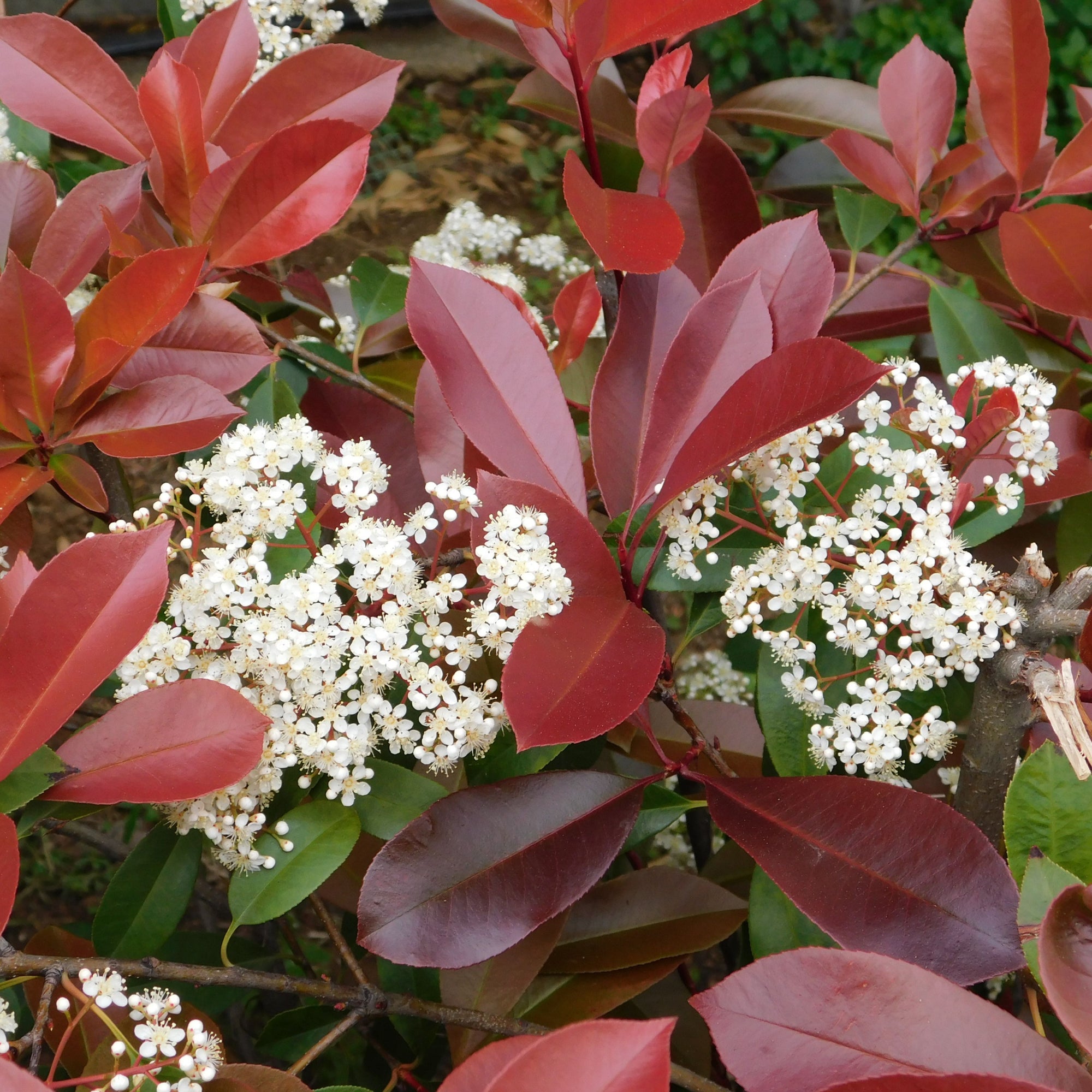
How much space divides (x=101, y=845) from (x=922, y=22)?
3.52 metres

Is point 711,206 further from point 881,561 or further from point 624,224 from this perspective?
point 881,561

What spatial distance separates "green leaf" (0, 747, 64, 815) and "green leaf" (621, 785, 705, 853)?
0.44 m

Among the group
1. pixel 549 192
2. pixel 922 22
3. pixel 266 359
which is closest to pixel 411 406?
pixel 266 359

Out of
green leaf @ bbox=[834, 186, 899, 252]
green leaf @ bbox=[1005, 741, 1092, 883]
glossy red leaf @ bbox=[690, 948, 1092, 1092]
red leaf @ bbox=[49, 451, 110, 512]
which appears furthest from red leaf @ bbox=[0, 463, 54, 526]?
green leaf @ bbox=[834, 186, 899, 252]

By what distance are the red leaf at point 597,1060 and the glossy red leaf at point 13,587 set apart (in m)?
0.44

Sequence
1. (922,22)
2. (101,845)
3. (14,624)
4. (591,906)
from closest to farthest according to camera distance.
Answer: (14,624), (591,906), (101,845), (922,22)

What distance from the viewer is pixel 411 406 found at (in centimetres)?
113

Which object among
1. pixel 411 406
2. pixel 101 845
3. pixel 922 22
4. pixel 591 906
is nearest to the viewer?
pixel 591 906

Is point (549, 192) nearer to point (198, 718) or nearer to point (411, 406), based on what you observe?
point (411, 406)

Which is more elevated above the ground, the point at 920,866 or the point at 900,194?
the point at 900,194

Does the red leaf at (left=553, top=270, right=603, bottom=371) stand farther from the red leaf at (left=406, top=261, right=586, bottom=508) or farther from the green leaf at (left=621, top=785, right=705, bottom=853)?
the green leaf at (left=621, top=785, right=705, bottom=853)

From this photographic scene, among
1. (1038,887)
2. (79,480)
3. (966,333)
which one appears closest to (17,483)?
(79,480)

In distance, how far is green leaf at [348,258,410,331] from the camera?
3.94 feet

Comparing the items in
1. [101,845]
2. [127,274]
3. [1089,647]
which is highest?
[127,274]
